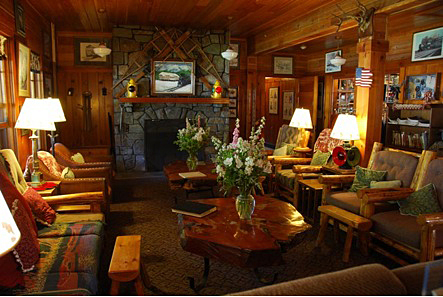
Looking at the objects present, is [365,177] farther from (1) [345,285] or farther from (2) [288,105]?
(2) [288,105]

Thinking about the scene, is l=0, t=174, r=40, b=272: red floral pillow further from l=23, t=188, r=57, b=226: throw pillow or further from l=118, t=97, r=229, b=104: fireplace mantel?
l=118, t=97, r=229, b=104: fireplace mantel

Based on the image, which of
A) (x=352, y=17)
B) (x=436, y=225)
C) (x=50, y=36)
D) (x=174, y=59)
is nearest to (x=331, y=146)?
(x=352, y=17)

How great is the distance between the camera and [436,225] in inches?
102

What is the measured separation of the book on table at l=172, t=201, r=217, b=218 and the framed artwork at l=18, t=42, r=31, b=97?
8.78 feet

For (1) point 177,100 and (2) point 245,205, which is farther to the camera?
(1) point 177,100

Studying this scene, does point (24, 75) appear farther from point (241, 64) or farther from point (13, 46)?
point (241, 64)

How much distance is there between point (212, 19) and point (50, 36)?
9.66 ft

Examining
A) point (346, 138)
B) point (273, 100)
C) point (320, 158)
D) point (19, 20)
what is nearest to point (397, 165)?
point (346, 138)

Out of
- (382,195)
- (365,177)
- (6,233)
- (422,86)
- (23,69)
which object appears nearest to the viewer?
(6,233)

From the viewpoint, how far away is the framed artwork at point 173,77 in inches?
259

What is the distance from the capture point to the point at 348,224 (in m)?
3.16

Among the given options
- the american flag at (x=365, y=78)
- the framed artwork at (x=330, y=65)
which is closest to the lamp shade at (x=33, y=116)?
the american flag at (x=365, y=78)

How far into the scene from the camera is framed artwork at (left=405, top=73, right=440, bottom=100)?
5.74m

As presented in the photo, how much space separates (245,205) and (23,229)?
1480 millimetres
